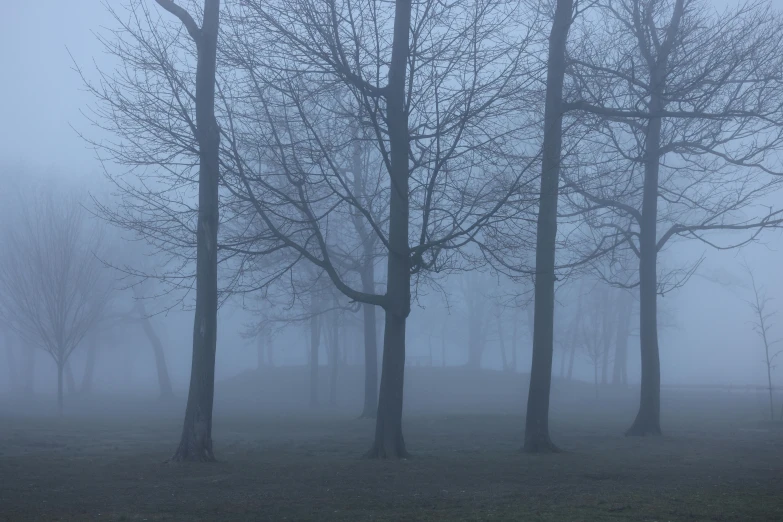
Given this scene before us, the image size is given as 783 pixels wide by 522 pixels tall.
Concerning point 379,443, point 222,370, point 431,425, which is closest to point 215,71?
point 379,443

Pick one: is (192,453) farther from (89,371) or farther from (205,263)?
(89,371)

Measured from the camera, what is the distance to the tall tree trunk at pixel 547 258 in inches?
503

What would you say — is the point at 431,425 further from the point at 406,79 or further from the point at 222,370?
the point at 222,370

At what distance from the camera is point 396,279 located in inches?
467

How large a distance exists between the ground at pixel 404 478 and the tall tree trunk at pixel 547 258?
750mm

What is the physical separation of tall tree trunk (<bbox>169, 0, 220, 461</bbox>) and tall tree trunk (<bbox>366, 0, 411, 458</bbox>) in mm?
2693

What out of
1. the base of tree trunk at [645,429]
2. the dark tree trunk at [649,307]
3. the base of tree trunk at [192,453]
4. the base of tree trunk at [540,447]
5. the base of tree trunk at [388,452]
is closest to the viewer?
the base of tree trunk at [192,453]

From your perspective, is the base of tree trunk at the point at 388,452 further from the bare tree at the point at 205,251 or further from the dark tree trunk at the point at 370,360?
the dark tree trunk at the point at 370,360

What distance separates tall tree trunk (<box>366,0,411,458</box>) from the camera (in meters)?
11.8

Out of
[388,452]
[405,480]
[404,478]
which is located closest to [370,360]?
[388,452]

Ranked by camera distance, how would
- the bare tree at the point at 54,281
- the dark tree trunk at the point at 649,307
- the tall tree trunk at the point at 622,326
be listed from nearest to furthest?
the dark tree trunk at the point at 649,307 < the bare tree at the point at 54,281 < the tall tree trunk at the point at 622,326

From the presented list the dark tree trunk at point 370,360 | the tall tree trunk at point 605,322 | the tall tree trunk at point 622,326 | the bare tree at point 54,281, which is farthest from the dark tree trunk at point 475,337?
the bare tree at point 54,281

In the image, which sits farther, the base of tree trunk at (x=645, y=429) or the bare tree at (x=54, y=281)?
the bare tree at (x=54, y=281)

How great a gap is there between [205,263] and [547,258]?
5990 mm
